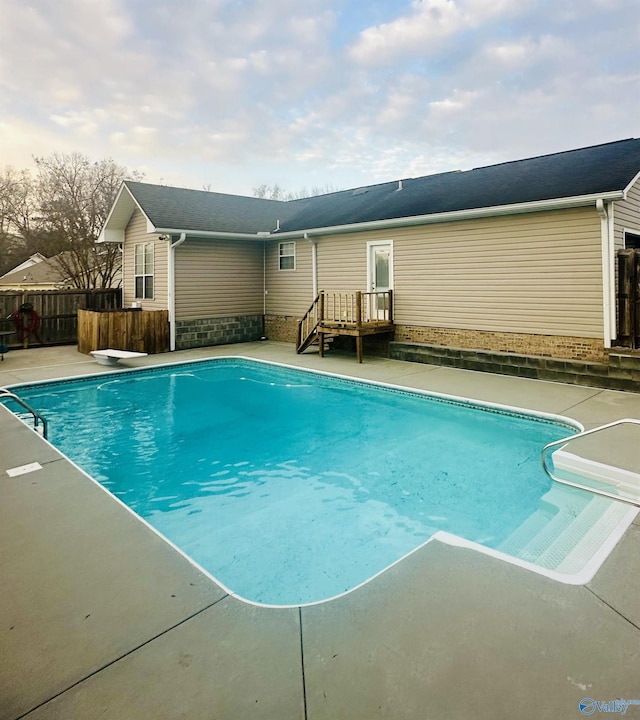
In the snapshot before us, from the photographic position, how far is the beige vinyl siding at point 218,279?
43.3 ft

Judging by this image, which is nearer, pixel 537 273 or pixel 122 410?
pixel 122 410

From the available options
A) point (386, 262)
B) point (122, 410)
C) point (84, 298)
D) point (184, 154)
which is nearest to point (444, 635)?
point (122, 410)

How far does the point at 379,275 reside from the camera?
11969 mm

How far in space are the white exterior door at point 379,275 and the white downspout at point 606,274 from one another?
460 centimetres

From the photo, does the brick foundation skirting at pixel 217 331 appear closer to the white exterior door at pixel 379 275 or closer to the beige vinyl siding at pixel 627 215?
the white exterior door at pixel 379 275

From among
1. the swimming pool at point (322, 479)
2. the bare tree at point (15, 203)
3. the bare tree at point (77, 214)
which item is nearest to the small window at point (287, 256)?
the swimming pool at point (322, 479)

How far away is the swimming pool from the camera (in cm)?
357

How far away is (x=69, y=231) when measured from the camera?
65.0 ft

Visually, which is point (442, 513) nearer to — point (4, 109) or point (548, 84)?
point (548, 84)

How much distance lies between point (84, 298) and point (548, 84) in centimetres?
1475

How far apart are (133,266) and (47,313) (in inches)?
108

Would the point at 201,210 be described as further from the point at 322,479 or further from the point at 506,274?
the point at 322,479

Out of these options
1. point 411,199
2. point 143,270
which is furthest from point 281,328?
point 411,199

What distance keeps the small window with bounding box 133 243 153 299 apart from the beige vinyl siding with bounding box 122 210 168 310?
0.16 meters
